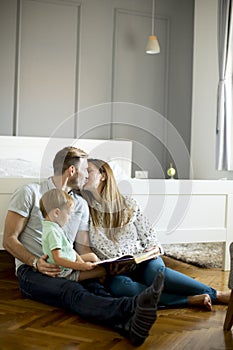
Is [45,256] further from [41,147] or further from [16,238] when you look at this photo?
[41,147]

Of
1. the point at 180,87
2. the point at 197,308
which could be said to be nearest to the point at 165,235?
the point at 197,308

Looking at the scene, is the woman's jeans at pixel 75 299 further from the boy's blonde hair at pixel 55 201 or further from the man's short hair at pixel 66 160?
the man's short hair at pixel 66 160

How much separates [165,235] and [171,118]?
2.06 metres

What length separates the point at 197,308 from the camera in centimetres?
250

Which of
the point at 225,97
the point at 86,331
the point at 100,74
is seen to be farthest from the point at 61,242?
the point at 100,74

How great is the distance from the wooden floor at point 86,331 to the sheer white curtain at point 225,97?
7.03 ft

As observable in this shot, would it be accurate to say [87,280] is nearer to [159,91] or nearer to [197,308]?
[197,308]

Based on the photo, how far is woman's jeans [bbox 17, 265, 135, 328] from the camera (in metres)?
2.04

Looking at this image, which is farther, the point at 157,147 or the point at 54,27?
the point at 157,147

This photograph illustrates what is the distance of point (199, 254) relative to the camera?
3.88 metres

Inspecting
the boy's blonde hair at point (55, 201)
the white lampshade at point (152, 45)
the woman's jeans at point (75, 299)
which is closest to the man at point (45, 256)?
the woman's jeans at point (75, 299)

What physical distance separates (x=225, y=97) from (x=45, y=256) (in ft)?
8.73

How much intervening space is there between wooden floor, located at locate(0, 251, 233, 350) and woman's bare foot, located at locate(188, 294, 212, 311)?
0.04 m

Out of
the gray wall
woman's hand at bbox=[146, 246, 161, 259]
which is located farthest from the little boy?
the gray wall
